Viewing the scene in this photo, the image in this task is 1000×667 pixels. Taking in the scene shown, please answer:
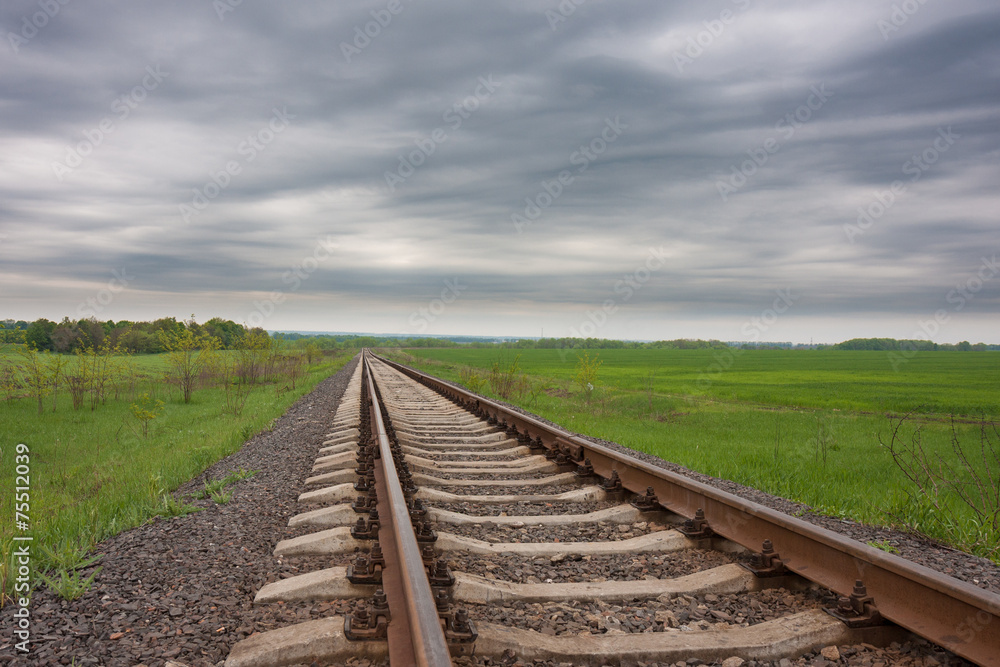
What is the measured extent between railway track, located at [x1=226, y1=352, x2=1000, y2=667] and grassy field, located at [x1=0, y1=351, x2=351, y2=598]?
1.33 metres

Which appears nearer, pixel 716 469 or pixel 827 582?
pixel 827 582

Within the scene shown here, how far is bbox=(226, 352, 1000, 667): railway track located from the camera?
2219 mm

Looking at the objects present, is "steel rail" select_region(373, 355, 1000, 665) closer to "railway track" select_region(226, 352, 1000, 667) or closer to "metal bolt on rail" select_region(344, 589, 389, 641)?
"railway track" select_region(226, 352, 1000, 667)

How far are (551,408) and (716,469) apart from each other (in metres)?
8.60

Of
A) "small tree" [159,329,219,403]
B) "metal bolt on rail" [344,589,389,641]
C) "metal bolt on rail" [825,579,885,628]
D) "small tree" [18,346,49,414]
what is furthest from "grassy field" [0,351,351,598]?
"metal bolt on rail" [825,579,885,628]

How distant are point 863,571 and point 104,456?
12979 mm

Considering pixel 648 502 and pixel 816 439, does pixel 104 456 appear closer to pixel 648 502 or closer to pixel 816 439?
pixel 648 502

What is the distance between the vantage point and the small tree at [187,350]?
19766 millimetres

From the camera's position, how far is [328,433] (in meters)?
8.45

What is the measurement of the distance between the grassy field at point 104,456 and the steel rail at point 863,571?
3.67 m

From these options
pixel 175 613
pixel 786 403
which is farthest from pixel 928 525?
pixel 786 403

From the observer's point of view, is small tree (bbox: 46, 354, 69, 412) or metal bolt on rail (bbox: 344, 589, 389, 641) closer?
metal bolt on rail (bbox: 344, 589, 389, 641)

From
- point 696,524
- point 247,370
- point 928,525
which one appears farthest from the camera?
point 247,370

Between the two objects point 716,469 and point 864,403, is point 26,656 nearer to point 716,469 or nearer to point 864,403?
point 716,469
